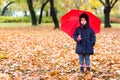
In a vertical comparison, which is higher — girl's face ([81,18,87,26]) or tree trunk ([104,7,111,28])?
girl's face ([81,18,87,26])

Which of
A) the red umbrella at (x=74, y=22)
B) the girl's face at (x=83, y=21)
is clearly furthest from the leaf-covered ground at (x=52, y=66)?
the girl's face at (x=83, y=21)

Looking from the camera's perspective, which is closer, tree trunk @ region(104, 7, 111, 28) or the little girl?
the little girl

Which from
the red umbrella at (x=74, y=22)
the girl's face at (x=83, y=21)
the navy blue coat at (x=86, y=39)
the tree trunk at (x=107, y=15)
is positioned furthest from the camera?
the tree trunk at (x=107, y=15)

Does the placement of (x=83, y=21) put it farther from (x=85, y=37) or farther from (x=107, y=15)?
(x=107, y=15)

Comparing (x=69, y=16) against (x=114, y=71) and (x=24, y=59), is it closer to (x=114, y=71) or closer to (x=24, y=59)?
(x=114, y=71)

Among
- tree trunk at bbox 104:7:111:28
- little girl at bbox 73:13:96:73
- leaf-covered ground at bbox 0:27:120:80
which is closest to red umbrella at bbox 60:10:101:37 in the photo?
little girl at bbox 73:13:96:73

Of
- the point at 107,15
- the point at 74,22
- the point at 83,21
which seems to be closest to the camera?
the point at 83,21

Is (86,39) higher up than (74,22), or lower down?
lower down

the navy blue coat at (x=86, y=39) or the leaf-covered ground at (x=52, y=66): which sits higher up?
the navy blue coat at (x=86, y=39)

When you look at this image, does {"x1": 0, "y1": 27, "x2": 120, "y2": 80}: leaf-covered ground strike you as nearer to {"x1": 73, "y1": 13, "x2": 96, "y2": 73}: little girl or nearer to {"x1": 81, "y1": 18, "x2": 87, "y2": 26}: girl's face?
{"x1": 73, "y1": 13, "x2": 96, "y2": 73}: little girl

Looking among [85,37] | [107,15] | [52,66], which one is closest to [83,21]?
[85,37]

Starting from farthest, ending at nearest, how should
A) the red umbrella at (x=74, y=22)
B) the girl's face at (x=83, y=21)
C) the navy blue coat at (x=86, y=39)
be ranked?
the red umbrella at (x=74, y=22) < the navy blue coat at (x=86, y=39) < the girl's face at (x=83, y=21)

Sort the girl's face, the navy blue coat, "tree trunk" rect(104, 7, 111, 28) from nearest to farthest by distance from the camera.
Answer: the girl's face
the navy blue coat
"tree trunk" rect(104, 7, 111, 28)

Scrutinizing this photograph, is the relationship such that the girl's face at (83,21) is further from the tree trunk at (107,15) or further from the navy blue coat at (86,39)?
the tree trunk at (107,15)
